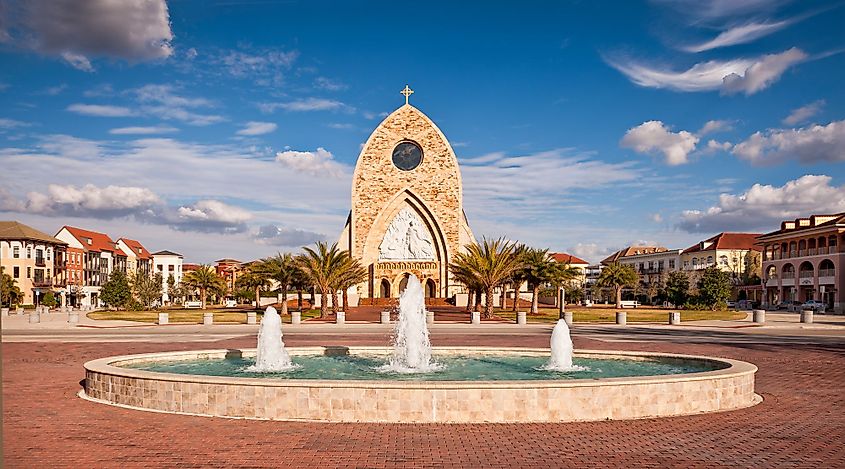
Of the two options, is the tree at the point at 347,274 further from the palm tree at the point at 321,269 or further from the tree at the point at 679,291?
the tree at the point at 679,291

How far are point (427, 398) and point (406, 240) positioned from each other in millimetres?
55126

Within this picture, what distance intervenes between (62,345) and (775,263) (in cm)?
8065

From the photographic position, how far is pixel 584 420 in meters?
11.8

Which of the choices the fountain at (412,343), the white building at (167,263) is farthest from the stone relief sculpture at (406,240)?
the white building at (167,263)

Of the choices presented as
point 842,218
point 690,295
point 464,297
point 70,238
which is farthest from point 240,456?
point 70,238

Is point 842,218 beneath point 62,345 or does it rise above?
above

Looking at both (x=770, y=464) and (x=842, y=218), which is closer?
(x=770, y=464)

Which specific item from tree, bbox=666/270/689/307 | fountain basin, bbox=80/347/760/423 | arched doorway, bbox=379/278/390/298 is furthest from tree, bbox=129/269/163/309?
fountain basin, bbox=80/347/760/423

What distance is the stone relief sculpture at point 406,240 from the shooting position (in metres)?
66.4

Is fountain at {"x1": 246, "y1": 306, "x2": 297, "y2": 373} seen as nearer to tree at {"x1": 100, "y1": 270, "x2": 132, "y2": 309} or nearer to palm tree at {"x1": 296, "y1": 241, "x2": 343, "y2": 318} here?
palm tree at {"x1": 296, "y1": 241, "x2": 343, "y2": 318}

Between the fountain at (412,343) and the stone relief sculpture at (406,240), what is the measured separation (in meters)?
46.9

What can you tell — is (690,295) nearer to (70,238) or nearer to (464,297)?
(464,297)

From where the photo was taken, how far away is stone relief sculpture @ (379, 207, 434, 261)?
66.4 m

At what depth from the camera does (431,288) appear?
217ft
